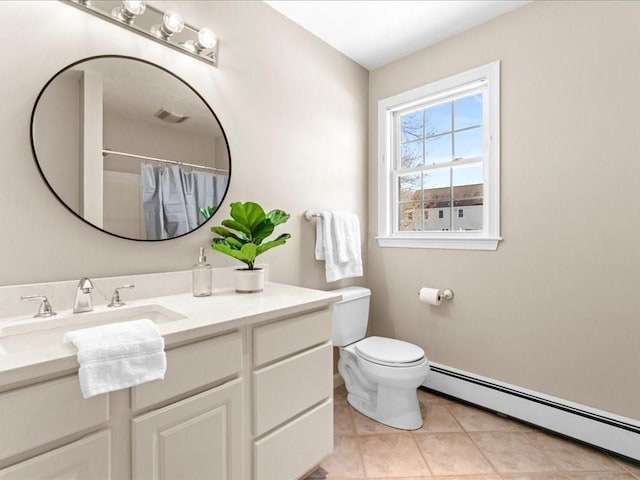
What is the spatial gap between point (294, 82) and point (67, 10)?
1162mm

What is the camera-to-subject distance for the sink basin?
1008mm

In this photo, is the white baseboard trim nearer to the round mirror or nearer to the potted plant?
the potted plant

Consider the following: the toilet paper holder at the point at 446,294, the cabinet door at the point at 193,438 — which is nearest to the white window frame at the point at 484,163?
the toilet paper holder at the point at 446,294

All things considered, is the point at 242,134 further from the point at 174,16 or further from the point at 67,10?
the point at 67,10

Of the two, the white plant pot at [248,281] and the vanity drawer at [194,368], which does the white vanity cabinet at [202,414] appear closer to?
the vanity drawer at [194,368]

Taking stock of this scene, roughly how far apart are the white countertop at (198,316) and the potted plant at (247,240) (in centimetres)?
7

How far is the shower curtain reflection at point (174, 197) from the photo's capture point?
1.46 m

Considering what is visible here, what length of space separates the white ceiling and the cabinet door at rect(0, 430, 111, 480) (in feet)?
7.21

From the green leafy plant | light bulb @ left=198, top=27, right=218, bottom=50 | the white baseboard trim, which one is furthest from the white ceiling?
the white baseboard trim

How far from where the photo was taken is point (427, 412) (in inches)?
82.8

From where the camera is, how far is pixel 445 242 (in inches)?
89.4

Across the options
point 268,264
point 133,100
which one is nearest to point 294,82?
point 133,100

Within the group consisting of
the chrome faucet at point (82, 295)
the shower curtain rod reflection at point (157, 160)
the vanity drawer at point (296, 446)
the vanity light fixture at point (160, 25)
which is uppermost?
the vanity light fixture at point (160, 25)

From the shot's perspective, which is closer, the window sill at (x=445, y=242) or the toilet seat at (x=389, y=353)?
the toilet seat at (x=389, y=353)
